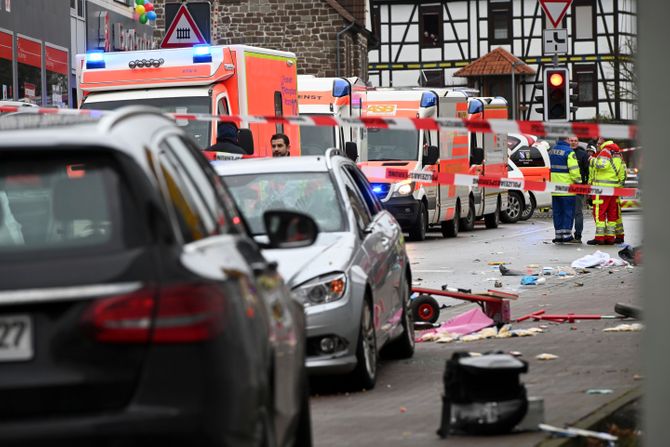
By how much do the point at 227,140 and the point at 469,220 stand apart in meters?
14.4

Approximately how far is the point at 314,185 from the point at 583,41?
72.0m

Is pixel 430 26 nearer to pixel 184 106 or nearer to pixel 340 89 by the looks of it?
pixel 340 89

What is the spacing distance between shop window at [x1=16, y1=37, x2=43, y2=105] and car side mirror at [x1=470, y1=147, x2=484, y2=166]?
363 inches

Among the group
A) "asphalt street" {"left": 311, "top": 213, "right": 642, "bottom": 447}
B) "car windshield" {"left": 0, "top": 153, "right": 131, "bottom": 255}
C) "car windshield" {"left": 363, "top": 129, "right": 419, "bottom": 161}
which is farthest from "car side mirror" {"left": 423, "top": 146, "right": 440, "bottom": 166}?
"car windshield" {"left": 0, "top": 153, "right": 131, "bottom": 255}

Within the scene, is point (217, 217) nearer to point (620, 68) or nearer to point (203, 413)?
point (203, 413)

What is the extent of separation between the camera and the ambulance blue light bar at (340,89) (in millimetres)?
27797

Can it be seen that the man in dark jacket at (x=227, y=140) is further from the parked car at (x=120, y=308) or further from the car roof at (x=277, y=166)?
the parked car at (x=120, y=308)

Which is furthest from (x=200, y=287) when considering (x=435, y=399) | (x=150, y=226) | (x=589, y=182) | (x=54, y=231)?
(x=589, y=182)

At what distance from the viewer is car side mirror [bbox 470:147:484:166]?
98.7 feet

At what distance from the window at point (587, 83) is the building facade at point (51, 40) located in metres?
41.6

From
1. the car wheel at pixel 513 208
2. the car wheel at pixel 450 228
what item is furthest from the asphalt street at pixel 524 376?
the car wheel at pixel 513 208

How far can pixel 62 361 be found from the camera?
4.62 m

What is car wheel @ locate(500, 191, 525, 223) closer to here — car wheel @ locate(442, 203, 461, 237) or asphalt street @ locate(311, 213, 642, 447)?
car wheel @ locate(442, 203, 461, 237)

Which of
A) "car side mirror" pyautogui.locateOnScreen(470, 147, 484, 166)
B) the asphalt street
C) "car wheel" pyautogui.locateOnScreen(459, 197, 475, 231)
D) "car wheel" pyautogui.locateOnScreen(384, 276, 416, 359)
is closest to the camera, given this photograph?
the asphalt street
